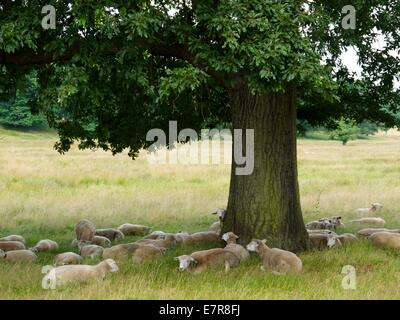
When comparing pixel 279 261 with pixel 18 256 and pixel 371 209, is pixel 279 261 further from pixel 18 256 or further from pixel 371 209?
pixel 371 209

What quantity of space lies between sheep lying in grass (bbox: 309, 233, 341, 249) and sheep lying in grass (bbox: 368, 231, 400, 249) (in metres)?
0.90

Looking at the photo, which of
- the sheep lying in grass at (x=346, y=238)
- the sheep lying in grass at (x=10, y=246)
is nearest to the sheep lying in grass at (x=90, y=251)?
the sheep lying in grass at (x=10, y=246)

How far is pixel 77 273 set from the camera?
33.2 ft

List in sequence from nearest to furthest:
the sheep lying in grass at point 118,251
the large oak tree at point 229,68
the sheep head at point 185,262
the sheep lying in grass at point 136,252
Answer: the large oak tree at point 229,68 < the sheep head at point 185,262 < the sheep lying in grass at point 136,252 < the sheep lying in grass at point 118,251

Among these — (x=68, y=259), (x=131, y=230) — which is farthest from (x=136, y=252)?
(x=131, y=230)

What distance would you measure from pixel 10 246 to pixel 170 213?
878cm

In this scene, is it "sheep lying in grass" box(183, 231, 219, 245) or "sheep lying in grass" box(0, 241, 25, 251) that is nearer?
"sheep lying in grass" box(0, 241, 25, 251)

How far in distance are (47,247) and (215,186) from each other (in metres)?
16.4

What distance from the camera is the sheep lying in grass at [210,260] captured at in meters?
10.6

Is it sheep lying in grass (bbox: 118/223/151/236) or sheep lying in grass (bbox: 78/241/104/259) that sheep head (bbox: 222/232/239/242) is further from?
sheep lying in grass (bbox: 118/223/151/236)

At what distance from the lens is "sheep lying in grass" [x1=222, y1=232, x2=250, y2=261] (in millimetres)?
11602

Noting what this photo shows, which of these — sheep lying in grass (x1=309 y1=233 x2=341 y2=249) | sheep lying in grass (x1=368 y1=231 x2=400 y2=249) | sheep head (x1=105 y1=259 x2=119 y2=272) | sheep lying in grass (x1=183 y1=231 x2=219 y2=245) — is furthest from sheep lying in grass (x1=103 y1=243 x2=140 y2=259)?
sheep lying in grass (x1=368 y1=231 x2=400 y2=249)

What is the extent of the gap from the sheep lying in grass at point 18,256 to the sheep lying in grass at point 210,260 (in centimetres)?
355

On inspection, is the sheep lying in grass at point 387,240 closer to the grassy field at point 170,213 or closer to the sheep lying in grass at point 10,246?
the grassy field at point 170,213
